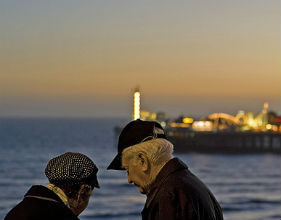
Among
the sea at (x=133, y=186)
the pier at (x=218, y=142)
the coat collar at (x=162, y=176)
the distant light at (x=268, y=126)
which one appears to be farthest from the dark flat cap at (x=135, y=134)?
the distant light at (x=268, y=126)

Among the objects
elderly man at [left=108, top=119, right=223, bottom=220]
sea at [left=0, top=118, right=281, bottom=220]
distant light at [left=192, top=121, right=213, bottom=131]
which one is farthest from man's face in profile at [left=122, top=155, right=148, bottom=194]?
distant light at [left=192, top=121, right=213, bottom=131]

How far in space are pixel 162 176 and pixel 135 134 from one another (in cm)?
19

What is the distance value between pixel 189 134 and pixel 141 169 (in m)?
94.5

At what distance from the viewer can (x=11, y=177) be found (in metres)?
57.2

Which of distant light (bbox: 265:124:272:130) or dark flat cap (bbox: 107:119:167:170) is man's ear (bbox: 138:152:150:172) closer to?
dark flat cap (bbox: 107:119:167:170)

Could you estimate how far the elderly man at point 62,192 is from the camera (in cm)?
256

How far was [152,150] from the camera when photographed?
287 centimetres

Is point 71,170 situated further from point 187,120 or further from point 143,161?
point 187,120

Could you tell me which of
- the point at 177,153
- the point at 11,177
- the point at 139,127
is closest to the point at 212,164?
the point at 177,153

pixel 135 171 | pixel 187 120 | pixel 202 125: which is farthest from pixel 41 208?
pixel 187 120

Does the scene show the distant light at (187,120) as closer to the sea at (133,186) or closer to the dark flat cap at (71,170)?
the sea at (133,186)

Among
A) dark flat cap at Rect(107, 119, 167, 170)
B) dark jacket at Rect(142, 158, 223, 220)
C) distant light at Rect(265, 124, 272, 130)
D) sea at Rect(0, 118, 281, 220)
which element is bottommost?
distant light at Rect(265, 124, 272, 130)

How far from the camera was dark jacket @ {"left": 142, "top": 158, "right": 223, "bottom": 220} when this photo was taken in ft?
9.02

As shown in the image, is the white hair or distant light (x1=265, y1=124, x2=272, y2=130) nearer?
the white hair
